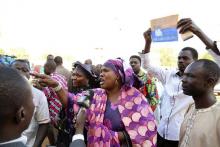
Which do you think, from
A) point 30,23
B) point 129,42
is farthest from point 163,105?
point 30,23

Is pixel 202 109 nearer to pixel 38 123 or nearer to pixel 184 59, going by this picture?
pixel 184 59

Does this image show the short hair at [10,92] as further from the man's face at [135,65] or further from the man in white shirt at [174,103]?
the man's face at [135,65]

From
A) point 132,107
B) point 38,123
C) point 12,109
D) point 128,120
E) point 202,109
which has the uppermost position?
point 12,109

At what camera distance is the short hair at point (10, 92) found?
1319 mm

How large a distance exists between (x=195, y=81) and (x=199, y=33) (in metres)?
0.48

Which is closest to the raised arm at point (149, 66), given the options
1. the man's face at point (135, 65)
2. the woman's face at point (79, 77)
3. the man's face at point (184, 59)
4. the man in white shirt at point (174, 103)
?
the man in white shirt at point (174, 103)

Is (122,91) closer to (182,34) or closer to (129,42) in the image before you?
(182,34)

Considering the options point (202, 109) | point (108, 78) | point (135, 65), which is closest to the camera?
point (202, 109)

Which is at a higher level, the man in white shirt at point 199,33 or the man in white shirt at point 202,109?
the man in white shirt at point 199,33

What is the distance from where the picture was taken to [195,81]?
2814 millimetres

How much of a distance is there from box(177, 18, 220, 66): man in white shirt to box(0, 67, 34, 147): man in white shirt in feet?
6.17

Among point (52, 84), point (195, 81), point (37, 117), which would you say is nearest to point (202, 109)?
point (195, 81)

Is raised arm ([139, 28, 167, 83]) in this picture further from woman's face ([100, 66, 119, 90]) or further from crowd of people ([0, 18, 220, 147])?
woman's face ([100, 66, 119, 90])

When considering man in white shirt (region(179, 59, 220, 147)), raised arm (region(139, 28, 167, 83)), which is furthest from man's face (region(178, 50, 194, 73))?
man in white shirt (region(179, 59, 220, 147))
